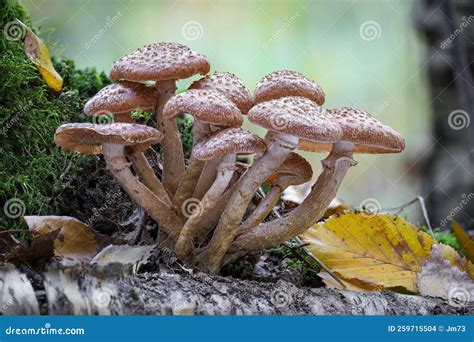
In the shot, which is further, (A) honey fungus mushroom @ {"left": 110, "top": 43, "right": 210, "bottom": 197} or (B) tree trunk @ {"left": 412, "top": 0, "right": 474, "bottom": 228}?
(B) tree trunk @ {"left": 412, "top": 0, "right": 474, "bottom": 228}

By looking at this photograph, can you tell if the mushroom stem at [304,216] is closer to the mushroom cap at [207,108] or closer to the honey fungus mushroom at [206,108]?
the honey fungus mushroom at [206,108]

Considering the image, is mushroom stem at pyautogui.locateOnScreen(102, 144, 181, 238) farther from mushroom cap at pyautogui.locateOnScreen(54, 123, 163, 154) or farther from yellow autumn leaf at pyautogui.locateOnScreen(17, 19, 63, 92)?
yellow autumn leaf at pyautogui.locateOnScreen(17, 19, 63, 92)

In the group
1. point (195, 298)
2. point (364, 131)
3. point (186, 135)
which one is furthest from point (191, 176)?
point (186, 135)

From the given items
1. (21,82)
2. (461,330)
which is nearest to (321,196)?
(461,330)

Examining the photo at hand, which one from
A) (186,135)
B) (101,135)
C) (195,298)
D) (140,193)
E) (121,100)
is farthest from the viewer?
(186,135)

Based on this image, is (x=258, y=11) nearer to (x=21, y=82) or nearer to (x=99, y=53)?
(x=99, y=53)

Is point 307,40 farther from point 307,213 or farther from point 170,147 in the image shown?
point 307,213

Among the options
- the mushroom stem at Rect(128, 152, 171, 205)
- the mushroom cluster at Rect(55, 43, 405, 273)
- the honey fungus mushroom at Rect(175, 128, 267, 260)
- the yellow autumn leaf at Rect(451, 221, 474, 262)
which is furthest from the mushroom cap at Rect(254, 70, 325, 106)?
the yellow autumn leaf at Rect(451, 221, 474, 262)

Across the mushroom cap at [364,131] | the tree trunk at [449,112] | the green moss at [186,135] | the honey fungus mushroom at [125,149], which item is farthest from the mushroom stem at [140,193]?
the tree trunk at [449,112]
